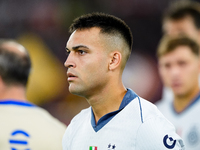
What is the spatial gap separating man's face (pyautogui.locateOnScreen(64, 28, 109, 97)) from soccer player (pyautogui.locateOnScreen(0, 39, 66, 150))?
31.3 inches

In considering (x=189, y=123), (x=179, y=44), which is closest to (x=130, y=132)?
(x=189, y=123)

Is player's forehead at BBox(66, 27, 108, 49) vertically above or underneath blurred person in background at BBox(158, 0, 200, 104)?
underneath

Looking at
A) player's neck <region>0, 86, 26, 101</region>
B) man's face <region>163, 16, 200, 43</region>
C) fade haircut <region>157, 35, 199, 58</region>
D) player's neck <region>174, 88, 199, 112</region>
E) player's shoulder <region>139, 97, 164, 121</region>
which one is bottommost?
player's shoulder <region>139, 97, 164, 121</region>

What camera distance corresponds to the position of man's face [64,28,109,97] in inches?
85.9

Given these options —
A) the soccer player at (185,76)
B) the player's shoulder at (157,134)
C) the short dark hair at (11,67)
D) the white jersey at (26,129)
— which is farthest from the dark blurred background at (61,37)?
the player's shoulder at (157,134)

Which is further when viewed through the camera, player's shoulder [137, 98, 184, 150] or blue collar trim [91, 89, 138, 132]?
blue collar trim [91, 89, 138, 132]

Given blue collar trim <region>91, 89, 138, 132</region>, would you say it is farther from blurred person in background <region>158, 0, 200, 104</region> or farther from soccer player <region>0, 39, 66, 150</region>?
blurred person in background <region>158, 0, 200, 104</region>

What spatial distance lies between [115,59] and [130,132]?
53 cm

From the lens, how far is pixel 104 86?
225 cm

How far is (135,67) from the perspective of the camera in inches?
384

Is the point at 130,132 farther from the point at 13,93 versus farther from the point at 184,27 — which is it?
the point at 184,27

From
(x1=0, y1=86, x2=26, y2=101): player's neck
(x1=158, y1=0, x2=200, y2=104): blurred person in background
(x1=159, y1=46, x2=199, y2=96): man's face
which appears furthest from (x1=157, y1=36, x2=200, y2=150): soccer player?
(x1=0, y1=86, x2=26, y2=101): player's neck

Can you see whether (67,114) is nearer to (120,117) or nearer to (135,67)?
(135,67)

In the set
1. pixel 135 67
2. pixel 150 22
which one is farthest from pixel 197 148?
pixel 150 22
